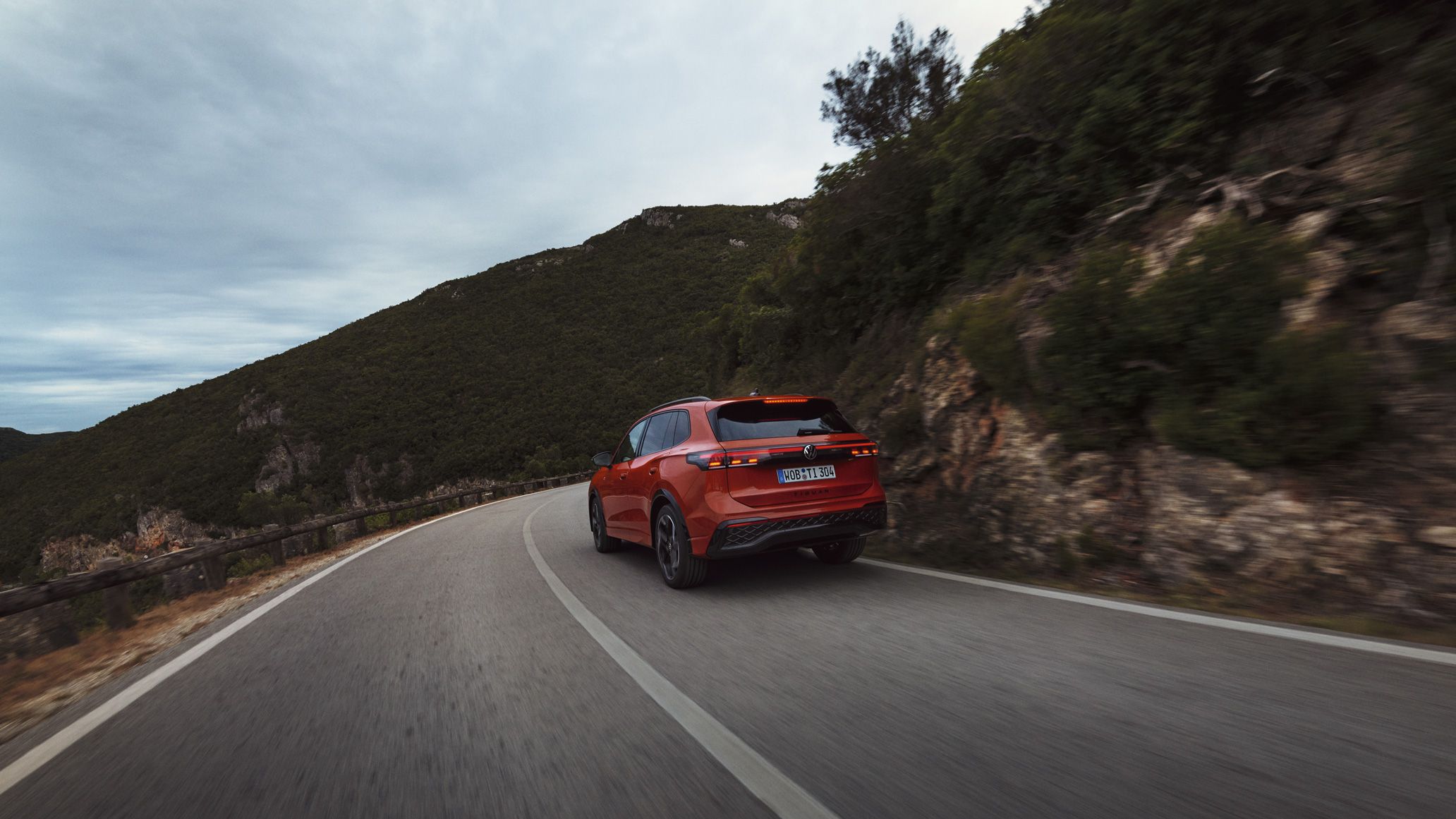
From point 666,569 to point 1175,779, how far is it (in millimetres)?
4594

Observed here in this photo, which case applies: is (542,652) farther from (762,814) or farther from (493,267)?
(493,267)

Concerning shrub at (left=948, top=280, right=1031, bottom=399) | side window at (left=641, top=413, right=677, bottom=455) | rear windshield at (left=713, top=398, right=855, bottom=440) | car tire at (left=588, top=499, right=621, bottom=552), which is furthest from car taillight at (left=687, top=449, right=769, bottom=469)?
car tire at (left=588, top=499, right=621, bottom=552)

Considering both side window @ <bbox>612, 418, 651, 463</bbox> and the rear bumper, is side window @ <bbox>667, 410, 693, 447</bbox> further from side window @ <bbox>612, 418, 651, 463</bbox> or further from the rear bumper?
the rear bumper

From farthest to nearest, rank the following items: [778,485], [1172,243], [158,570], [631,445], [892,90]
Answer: [892,90]
[631,445]
[158,570]
[1172,243]
[778,485]

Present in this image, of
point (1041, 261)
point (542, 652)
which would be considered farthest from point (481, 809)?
point (1041, 261)

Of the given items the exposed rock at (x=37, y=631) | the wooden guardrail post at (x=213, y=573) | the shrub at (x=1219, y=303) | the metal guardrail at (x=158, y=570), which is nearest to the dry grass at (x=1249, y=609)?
the shrub at (x=1219, y=303)

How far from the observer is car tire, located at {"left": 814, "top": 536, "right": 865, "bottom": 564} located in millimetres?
6492

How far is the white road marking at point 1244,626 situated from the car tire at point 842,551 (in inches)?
34.1

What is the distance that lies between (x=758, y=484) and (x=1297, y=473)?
3.63 meters

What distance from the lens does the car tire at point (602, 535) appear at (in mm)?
8883

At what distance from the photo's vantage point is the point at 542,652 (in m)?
4.45

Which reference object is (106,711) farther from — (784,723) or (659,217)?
(659,217)

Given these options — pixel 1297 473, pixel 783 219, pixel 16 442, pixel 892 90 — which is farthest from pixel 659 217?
pixel 16 442

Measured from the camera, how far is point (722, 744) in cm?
283
